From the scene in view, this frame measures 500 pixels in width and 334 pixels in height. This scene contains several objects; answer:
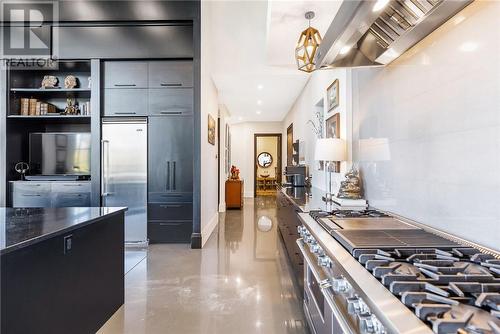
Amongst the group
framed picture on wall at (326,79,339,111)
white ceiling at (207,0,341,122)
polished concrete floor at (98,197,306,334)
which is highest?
white ceiling at (207,0,341,122)

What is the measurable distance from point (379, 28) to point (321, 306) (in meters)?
1.58

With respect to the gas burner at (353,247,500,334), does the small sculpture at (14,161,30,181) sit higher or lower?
higher

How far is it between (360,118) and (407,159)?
0.88 meters

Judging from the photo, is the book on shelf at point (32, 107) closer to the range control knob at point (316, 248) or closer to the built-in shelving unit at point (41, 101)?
the built-in shelving unit at point (41, 101)

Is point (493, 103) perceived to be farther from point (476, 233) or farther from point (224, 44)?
point (224, 44)

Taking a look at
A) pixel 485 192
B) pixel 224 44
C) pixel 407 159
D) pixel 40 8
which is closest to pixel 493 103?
pixel 485 192

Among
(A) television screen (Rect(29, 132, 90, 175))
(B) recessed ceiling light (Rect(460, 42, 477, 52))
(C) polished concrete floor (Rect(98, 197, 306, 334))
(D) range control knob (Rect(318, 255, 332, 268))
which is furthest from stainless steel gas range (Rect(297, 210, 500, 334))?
(A) television screen (Rect(29, 132, 90, 175))

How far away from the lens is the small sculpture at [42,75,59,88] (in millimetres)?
4258

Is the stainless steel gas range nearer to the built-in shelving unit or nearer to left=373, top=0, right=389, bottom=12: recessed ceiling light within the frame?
left=373, top=0, right=389, bottom=12: recessed ceiling light

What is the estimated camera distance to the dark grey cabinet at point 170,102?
13.6 feet

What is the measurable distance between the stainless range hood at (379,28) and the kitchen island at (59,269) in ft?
5.93

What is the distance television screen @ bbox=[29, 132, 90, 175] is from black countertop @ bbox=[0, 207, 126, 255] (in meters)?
2.40

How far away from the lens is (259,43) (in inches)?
185

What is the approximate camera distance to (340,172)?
3.19m
